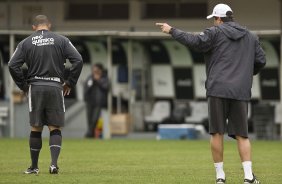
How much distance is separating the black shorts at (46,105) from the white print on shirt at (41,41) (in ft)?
1.89

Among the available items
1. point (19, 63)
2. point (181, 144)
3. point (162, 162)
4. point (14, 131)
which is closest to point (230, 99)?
point (19, 63)

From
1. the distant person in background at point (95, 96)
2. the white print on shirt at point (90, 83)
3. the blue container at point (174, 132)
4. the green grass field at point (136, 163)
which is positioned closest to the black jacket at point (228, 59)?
the green grass field at point (136, 163)

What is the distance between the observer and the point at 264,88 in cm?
3047

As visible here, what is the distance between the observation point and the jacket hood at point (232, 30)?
38.9ft

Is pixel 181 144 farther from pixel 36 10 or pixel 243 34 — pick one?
pixel 243 34

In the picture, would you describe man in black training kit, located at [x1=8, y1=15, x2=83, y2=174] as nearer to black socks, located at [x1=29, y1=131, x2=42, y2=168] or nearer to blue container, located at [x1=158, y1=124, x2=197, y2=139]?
black socks, located at [x1=29, y1=131, x2=42, y2=168]

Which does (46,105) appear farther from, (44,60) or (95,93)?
(95,93)

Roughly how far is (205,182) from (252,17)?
57.9 ft

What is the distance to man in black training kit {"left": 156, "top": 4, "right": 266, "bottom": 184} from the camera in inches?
464

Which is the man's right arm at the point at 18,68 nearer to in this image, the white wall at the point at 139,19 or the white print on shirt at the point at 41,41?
the white print on shirt at the point at 41,41

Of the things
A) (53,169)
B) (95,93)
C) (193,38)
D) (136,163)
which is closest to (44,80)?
(53,169)

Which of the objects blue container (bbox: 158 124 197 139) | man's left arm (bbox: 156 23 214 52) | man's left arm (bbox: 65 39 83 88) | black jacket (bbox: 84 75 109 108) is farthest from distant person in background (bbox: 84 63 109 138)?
man's left arm (bbox: 156 23 214 52)

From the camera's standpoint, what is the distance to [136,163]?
1619 centimetres

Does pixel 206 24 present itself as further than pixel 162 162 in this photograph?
Yes
